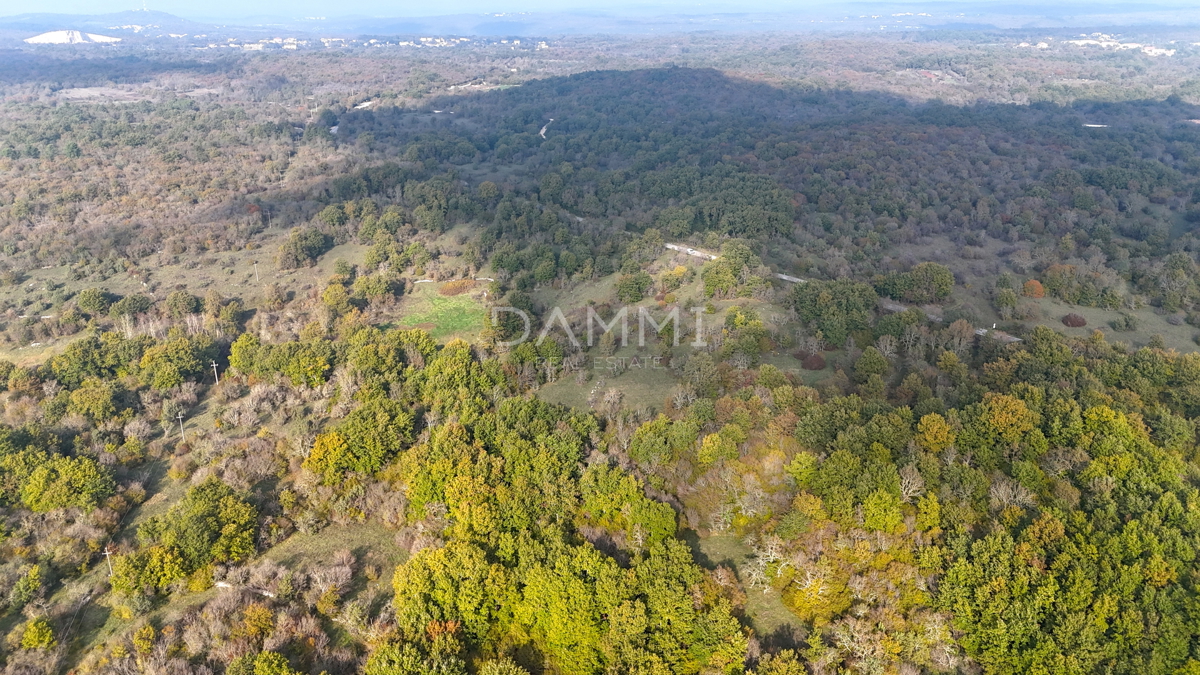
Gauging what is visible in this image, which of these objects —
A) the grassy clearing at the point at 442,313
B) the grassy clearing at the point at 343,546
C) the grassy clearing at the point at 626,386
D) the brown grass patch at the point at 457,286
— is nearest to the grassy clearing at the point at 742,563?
the grassy clearing at the point at 626,386

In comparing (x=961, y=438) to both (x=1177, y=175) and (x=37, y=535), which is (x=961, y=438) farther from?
(x=1177, y=175)

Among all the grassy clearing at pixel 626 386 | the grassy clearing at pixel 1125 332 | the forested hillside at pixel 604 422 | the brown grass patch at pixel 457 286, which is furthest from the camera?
the brown grass patch at pixel 457 286

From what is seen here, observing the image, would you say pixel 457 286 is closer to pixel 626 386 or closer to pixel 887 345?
pixel 626 386

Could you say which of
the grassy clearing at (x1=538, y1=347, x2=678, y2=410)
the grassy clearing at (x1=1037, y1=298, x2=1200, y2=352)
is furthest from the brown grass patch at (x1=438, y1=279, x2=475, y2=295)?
the grassy clearing at (x1=1037, y1=298, x2=1200, y2=352)

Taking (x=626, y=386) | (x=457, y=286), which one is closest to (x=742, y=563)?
(x=626, y=386)

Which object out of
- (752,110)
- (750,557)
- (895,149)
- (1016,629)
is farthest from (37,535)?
(752,110)

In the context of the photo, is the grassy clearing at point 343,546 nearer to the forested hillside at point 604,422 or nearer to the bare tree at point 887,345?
the forested hillside at point 604,422
